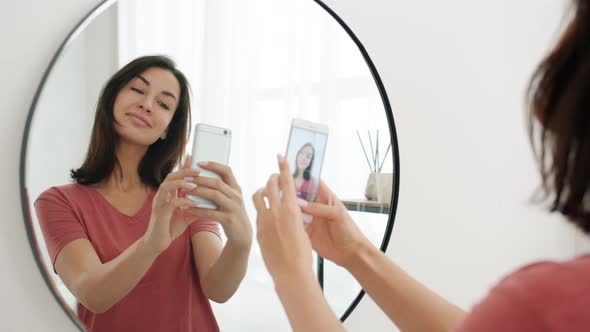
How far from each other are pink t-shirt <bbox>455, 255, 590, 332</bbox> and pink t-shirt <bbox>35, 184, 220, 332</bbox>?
0.41 m

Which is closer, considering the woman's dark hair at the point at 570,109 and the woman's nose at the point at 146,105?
the woman's dark hair at the point at 570,109

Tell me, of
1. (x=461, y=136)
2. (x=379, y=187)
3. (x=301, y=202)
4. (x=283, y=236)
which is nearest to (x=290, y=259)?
(x=283, y=236)

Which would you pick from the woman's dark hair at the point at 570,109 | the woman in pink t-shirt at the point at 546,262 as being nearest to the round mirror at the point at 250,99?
the woman in pink t-shirt at the point at 546,262

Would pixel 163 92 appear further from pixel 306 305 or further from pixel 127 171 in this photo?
pixel 306 305

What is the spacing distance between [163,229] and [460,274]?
56 cm

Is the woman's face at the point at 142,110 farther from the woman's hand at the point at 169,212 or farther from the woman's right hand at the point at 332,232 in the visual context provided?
the woman's right hand at the point at 332,232

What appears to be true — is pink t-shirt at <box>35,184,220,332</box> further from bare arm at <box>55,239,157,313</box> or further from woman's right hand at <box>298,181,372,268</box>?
woman's right hand at <box>298,181,372,268</box>

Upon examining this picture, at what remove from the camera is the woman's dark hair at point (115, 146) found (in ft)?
2.15

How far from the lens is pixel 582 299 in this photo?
0.31 m

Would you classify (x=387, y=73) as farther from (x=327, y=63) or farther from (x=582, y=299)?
(x=582, y=299)

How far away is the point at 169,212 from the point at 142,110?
0.46ft

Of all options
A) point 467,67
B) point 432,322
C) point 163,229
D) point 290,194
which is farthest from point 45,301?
point 467,67

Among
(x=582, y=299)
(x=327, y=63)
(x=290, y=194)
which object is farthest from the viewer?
(x=327, y=63)

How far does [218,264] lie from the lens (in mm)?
687
